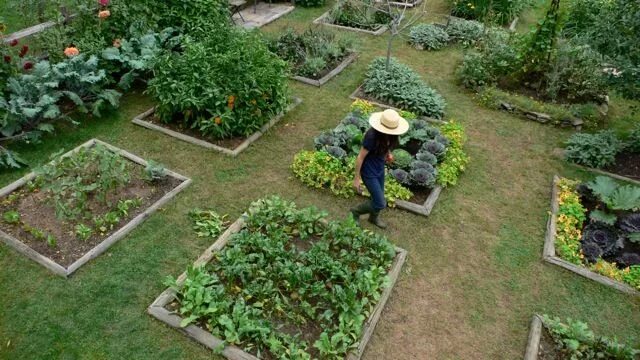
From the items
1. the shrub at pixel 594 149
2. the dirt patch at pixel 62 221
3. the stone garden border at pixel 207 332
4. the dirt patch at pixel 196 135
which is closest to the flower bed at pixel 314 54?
the dirt patch at pixel 196 135

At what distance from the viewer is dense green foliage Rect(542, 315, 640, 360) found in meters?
4.27

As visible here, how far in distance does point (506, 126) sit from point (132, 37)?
6.59 metres

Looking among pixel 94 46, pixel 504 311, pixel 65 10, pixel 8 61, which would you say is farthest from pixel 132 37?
pixel 504 311

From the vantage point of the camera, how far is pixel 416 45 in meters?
10.6

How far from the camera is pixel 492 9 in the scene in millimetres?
11906

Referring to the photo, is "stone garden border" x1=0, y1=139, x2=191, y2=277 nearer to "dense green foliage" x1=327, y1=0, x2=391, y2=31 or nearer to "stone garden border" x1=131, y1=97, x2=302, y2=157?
"stone garden border" x1=131, y1=97, x2=302, y2=157

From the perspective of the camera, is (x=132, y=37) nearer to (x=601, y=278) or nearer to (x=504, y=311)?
(x=504, y=311)

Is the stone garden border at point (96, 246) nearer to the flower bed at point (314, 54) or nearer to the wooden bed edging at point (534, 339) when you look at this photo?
the flower bed at point (314, 54)

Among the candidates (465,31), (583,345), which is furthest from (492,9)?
(583,345)

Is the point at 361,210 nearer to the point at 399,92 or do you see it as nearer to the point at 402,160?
the point at 402,160

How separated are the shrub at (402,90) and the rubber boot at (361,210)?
118 inches

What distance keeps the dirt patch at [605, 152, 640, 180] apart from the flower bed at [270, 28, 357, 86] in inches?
197

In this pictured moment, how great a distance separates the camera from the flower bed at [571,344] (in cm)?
429

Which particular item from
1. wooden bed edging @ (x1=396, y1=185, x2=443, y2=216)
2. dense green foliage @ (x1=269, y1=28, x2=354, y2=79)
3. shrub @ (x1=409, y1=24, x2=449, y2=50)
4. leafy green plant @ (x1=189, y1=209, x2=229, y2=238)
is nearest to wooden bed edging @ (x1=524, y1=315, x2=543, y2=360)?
wooden bed edging @ (x1=396, y1=185, x2=443, y2=216)
